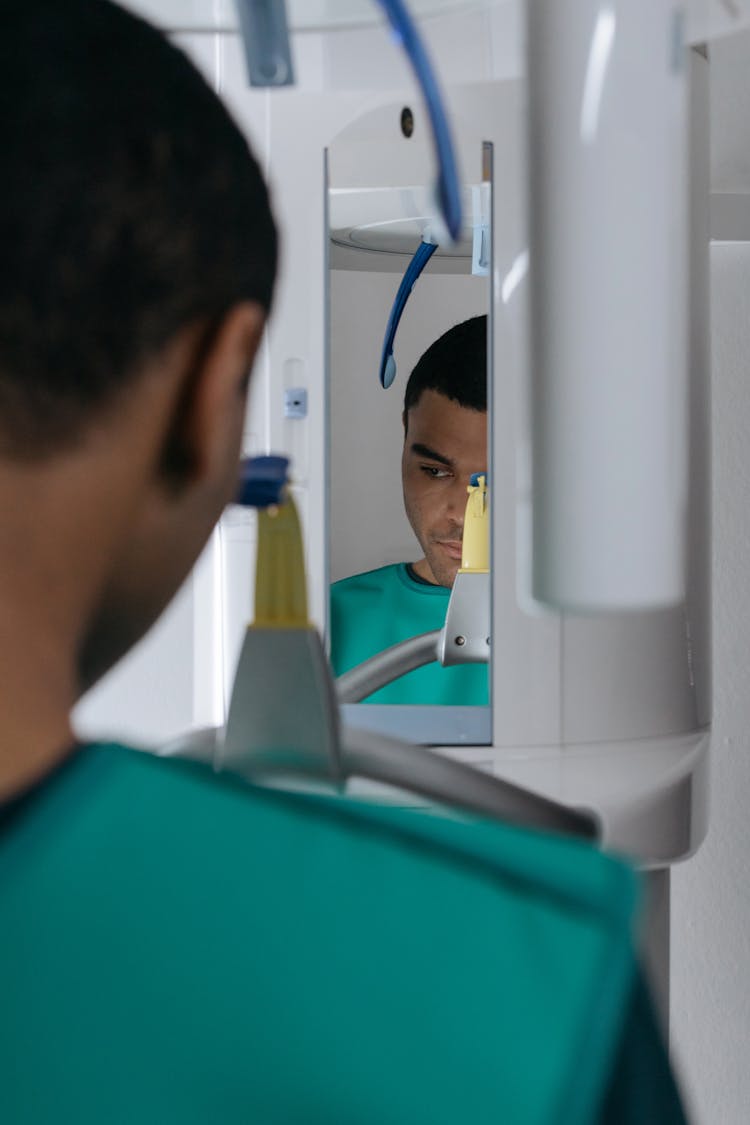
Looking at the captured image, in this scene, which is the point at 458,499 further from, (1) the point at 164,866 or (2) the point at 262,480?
(1) the point at 164,866

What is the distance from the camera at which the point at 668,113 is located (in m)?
0.33

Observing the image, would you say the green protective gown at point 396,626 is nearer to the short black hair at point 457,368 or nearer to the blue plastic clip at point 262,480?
the short black hair at point 457,368

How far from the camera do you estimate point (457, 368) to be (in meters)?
1.19

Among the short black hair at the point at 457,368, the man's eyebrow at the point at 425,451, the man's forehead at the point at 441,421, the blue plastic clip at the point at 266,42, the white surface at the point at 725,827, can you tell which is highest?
the blue plastic clip at the point at 266,42

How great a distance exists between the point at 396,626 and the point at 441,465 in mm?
191

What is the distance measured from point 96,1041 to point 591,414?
0.21 metres

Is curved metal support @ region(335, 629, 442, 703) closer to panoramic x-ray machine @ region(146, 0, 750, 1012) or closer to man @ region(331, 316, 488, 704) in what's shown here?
panoramic x-ray machine @ region(146, 0, 750, 1012)

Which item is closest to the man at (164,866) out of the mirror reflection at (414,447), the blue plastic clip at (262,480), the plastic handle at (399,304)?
the blue plastic clip at (262,480)

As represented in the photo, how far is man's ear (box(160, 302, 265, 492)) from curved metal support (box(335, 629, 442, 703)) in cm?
46

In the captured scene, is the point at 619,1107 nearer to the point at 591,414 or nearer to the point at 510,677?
the point at 591,414

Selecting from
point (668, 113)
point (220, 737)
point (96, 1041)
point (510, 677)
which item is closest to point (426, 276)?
point (510, 677)

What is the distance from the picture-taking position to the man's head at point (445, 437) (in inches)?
47.2

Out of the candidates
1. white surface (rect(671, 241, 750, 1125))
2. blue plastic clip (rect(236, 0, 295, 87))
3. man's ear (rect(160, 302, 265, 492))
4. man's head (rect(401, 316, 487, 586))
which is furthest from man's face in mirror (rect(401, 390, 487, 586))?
man's ear (rect(160, 302, 265, 492))

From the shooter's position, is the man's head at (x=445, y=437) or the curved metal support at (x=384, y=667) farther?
the man's head at (x=445, y=437)
